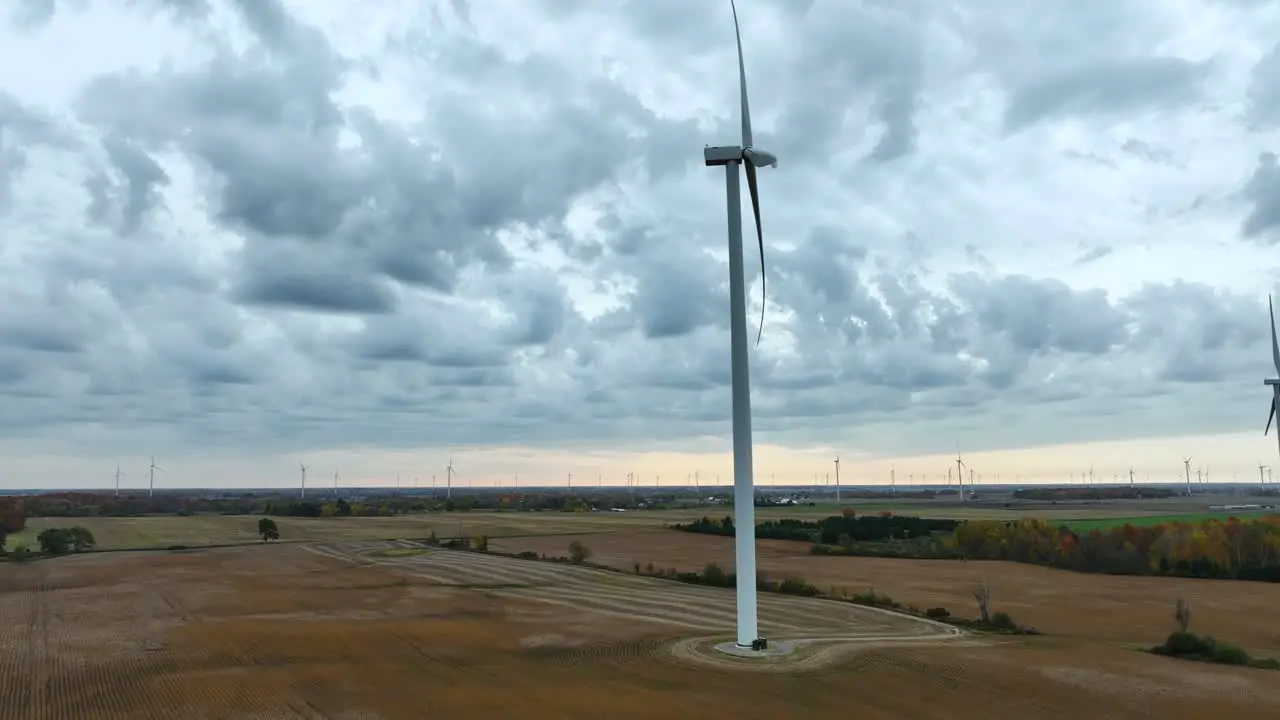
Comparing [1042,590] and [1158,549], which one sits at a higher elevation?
[1158,549]

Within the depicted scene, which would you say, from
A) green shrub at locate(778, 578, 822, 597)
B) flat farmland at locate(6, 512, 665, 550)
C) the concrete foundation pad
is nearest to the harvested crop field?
the concrete foundation pad

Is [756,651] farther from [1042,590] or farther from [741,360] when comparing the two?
[1042,590]

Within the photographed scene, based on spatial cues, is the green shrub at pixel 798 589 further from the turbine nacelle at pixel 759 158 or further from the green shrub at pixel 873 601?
the turbine nacelle at pixel 759 158

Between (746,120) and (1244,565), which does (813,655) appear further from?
(1244,565)

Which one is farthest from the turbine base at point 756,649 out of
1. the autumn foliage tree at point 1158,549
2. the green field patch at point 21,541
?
the green field patch at point 21,541

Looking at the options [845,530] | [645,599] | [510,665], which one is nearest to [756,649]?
[510,665]
